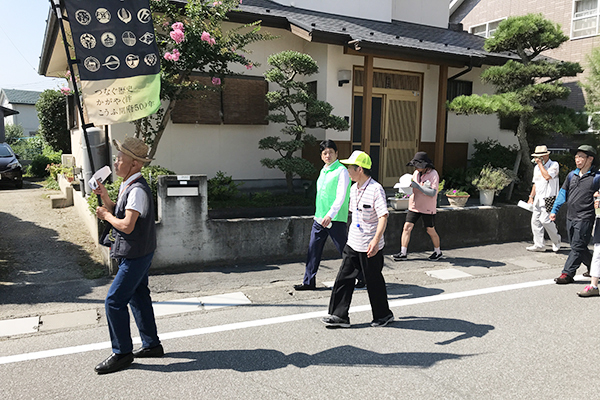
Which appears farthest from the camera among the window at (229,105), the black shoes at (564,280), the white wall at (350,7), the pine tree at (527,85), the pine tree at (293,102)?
the white wall at (350,7)

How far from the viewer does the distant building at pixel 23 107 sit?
42.7m

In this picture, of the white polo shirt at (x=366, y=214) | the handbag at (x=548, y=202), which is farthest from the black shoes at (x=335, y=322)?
the handbag at (x=548, y=202)

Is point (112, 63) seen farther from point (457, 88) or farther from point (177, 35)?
point (457, 88)

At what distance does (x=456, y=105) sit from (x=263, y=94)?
14.3ft

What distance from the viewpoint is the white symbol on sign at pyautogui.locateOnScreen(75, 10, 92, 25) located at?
4285 mm

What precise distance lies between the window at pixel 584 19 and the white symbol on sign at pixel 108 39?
20.2 meters

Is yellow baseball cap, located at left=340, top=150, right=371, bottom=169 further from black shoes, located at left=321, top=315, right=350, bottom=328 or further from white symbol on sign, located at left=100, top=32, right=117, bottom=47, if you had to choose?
white symbol on sign, located at left=100, top=32, right=117, bottom=47

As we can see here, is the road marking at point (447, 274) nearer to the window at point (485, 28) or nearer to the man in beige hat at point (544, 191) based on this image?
the man in beige hat at point (544, 191)

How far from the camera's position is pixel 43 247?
7855 millimetres

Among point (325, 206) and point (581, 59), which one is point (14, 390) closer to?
point (325, 206)

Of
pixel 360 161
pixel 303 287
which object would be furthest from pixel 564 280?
pixel 360 161

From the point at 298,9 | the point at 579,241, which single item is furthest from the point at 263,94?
the point at 579,241

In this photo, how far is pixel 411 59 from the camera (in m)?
10.9

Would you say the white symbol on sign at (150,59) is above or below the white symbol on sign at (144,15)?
below
